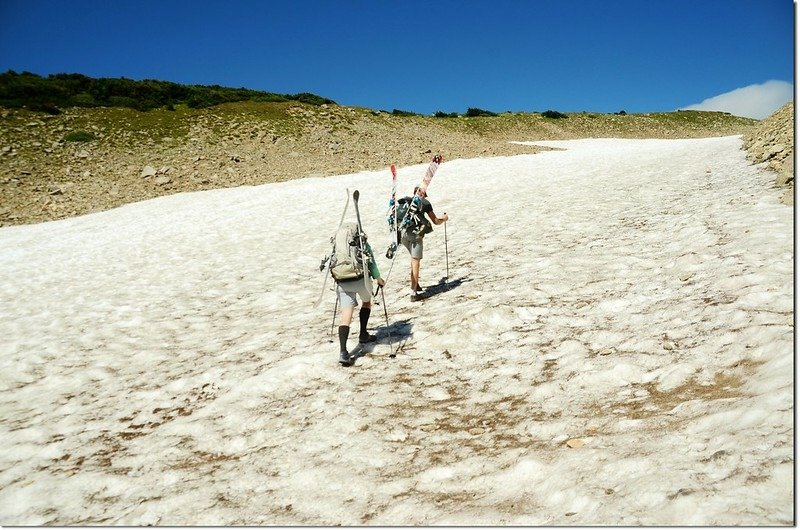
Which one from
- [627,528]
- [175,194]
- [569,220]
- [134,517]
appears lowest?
[134,517]

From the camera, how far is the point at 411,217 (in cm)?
1092

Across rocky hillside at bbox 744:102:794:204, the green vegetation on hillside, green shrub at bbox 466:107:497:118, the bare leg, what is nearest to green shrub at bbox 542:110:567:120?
green shrub at bbox 466:107:497:118

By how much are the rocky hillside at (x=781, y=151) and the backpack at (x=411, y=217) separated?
823cm

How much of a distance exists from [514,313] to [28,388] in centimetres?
845

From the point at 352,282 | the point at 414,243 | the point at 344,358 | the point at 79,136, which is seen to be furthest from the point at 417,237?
the point at 79,136

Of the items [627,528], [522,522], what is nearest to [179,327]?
[522,522]

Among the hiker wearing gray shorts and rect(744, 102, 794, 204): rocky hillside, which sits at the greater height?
rect(744, 102, 794, 204): rocky hillside

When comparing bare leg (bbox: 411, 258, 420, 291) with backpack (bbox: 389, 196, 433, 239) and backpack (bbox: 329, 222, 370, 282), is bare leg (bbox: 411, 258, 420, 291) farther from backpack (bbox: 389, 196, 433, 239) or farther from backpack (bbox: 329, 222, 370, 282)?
backpack (bbox: 329, 222, 370, 282)

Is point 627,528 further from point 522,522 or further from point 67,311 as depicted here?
point 67,311

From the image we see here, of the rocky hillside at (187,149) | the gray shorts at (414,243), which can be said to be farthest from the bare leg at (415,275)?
the rocky hillside at (187,149)

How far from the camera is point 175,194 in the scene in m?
31.9

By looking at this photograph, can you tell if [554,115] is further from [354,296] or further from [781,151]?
[354,296]

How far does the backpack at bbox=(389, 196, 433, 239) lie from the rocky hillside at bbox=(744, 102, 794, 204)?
823 centimetres

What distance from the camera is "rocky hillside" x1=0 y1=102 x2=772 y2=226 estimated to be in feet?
105
